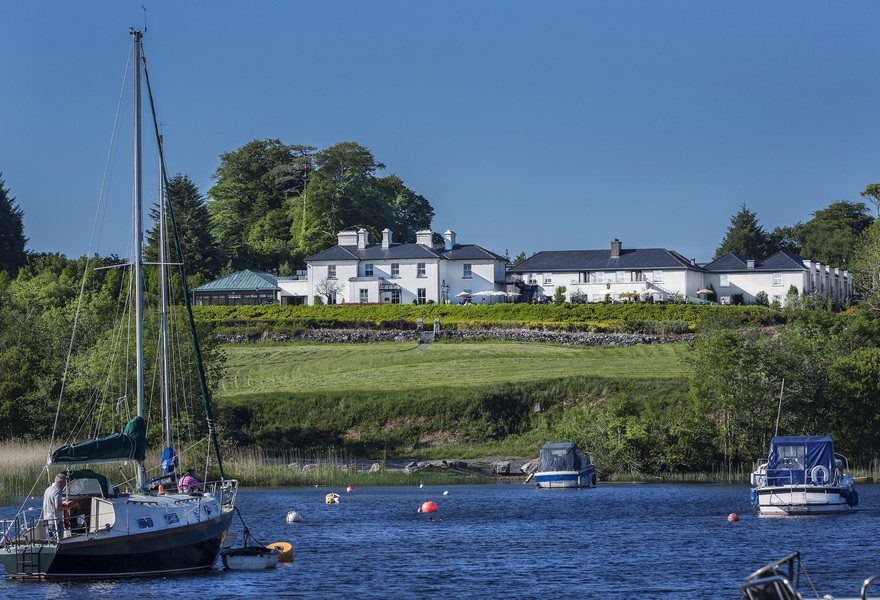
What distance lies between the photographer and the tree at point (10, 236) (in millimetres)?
173000

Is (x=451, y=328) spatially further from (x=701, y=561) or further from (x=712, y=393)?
(x=701, y=561)

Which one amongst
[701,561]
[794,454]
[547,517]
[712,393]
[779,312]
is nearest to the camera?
[701,561]

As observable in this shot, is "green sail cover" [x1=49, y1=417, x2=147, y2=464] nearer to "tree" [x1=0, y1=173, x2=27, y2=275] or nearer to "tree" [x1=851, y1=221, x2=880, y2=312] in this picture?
"tree" [x1=851, y1=221, x2=880, y2=312]

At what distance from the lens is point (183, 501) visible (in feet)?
131

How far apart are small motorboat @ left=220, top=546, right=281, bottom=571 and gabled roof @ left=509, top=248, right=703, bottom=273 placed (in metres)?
105

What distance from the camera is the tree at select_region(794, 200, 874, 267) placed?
180 m

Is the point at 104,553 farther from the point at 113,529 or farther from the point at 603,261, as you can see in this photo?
the point at 603,261

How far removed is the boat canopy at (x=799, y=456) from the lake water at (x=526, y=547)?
8.12ft

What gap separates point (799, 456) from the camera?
207 ft

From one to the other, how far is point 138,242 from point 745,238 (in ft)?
506

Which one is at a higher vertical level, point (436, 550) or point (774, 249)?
point (774, 249)

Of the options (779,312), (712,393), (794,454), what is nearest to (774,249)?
(779,312)

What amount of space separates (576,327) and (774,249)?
7787cm

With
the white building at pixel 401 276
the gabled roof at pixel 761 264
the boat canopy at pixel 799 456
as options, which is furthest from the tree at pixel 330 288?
the boat canopy at pixel 799 456
